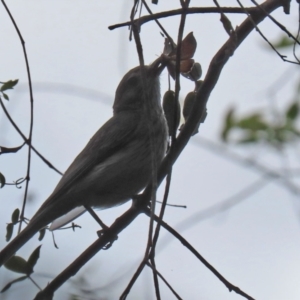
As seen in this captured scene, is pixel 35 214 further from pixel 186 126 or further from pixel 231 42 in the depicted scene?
pixel 231 42

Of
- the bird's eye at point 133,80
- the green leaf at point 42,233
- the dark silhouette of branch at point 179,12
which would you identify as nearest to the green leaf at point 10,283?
the green leaf at point 42,233

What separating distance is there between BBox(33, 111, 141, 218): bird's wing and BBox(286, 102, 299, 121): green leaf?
2.93 metres

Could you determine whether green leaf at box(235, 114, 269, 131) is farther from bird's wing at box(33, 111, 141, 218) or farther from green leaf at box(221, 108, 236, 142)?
bird's wing at box(33, 111, 141, 218)

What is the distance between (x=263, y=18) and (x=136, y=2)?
0.72 meters

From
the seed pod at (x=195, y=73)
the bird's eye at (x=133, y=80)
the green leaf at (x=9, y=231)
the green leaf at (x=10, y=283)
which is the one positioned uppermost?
the bird's eye at (x=133, y=80)

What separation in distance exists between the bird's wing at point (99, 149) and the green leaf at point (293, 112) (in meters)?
2.93

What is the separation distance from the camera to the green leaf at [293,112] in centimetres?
207

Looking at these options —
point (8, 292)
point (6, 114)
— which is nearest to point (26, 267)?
point (8, 292)

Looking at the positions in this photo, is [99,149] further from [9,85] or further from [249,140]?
[249,140]

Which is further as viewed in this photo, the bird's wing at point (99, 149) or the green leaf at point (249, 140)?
the bird's wing at point (99, 149)

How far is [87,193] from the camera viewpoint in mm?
4824

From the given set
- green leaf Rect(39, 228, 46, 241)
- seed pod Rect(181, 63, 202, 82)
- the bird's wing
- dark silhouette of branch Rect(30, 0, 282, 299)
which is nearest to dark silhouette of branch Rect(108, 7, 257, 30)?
dark silhouette of branch Rect(30, 0, 282, 299)

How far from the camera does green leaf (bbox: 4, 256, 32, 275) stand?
130 inches

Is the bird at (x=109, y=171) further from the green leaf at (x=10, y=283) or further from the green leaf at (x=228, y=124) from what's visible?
the green leaf at (x=228, y=124)
